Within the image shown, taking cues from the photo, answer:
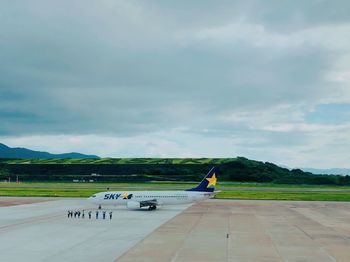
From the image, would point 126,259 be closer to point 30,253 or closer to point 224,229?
point 30,253

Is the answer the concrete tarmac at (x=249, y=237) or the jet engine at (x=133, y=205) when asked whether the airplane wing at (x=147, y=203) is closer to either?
the jet engine at (x=133, y=205)

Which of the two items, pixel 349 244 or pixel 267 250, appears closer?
pixel 267 250

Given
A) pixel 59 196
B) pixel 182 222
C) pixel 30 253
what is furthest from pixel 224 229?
pixel 59 196

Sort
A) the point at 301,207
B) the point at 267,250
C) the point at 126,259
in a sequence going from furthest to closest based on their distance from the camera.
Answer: the point at 301,207, the point at 267,250, the point at 126,259

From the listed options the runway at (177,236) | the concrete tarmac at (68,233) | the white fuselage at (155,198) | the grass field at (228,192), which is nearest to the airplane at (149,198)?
the white fuselage at (155,198)

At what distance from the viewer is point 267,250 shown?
135 feet

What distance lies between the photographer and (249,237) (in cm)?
4881

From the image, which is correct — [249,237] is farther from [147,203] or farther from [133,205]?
[133,205]

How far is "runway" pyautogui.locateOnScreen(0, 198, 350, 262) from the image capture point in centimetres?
3822

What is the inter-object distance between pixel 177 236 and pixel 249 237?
784 cm

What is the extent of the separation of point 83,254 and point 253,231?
23298 millimetres

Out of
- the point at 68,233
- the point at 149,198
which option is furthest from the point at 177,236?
the point at 149,198

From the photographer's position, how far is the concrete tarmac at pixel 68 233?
125ft

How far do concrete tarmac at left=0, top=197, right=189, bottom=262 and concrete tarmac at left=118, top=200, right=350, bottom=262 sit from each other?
7.56ft
